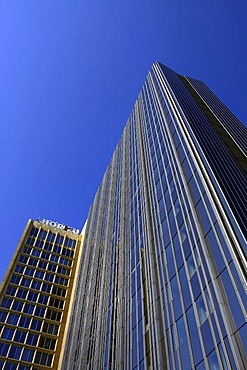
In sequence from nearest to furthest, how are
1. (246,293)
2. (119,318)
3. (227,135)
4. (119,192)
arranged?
(246,293)
(119,318)
(227,135)
(119,192)

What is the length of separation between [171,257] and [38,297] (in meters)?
51.5

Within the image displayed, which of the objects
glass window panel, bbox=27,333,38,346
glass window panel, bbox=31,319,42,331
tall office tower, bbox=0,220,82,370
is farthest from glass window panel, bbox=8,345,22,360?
glass window panel, bbox=31,319,42,331

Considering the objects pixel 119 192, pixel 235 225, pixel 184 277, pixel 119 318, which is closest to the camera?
pixel 235 225

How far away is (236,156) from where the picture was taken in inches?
1868

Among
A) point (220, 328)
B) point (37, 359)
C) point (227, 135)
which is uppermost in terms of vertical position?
point (227, 135)

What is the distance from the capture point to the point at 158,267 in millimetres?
37250

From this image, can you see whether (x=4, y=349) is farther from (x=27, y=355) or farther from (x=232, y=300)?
(x=232, y=300)

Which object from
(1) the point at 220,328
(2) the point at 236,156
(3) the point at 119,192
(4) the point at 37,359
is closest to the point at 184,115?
(2) the point at 236,156

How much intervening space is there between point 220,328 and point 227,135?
122 ft

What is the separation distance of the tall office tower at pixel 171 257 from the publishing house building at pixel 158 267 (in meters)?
0.13

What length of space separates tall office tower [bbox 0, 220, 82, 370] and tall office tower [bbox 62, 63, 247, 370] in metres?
10.4

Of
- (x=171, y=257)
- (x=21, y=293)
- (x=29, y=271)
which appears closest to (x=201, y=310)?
(x=171, y=257)

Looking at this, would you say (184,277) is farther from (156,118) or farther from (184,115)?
(156,118)

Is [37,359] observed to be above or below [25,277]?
below
